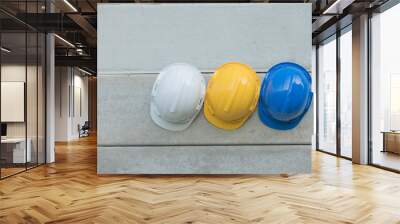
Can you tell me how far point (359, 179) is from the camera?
5.50 m

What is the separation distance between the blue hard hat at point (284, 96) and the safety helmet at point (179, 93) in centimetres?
79

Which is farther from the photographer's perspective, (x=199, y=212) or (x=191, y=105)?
(x=191, y=105)

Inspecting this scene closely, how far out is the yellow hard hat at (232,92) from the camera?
4156 mm

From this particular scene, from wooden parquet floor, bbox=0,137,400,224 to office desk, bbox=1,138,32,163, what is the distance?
1.53 feet

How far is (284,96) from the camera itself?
13.8 ft

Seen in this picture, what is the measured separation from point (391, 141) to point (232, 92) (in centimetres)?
408

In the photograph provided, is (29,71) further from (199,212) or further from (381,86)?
(381,86)

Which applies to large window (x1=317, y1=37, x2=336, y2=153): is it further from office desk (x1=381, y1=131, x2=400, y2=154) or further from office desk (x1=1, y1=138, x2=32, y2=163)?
office desk (x1=1, y1=138, x2=32, y2=163)

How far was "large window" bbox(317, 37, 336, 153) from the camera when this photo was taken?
9133mm

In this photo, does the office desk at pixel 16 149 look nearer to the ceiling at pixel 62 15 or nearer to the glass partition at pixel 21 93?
the glass partition at pixel 21 93

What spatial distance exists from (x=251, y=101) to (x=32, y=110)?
14.3ft

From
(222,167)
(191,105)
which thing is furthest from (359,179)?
(191,105)

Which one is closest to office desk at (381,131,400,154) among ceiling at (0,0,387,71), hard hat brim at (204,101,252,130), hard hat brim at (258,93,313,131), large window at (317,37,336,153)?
large window at (317,37,336,153)

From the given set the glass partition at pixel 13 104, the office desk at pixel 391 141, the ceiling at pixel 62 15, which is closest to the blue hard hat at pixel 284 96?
the ceiling at pixel 62 15
